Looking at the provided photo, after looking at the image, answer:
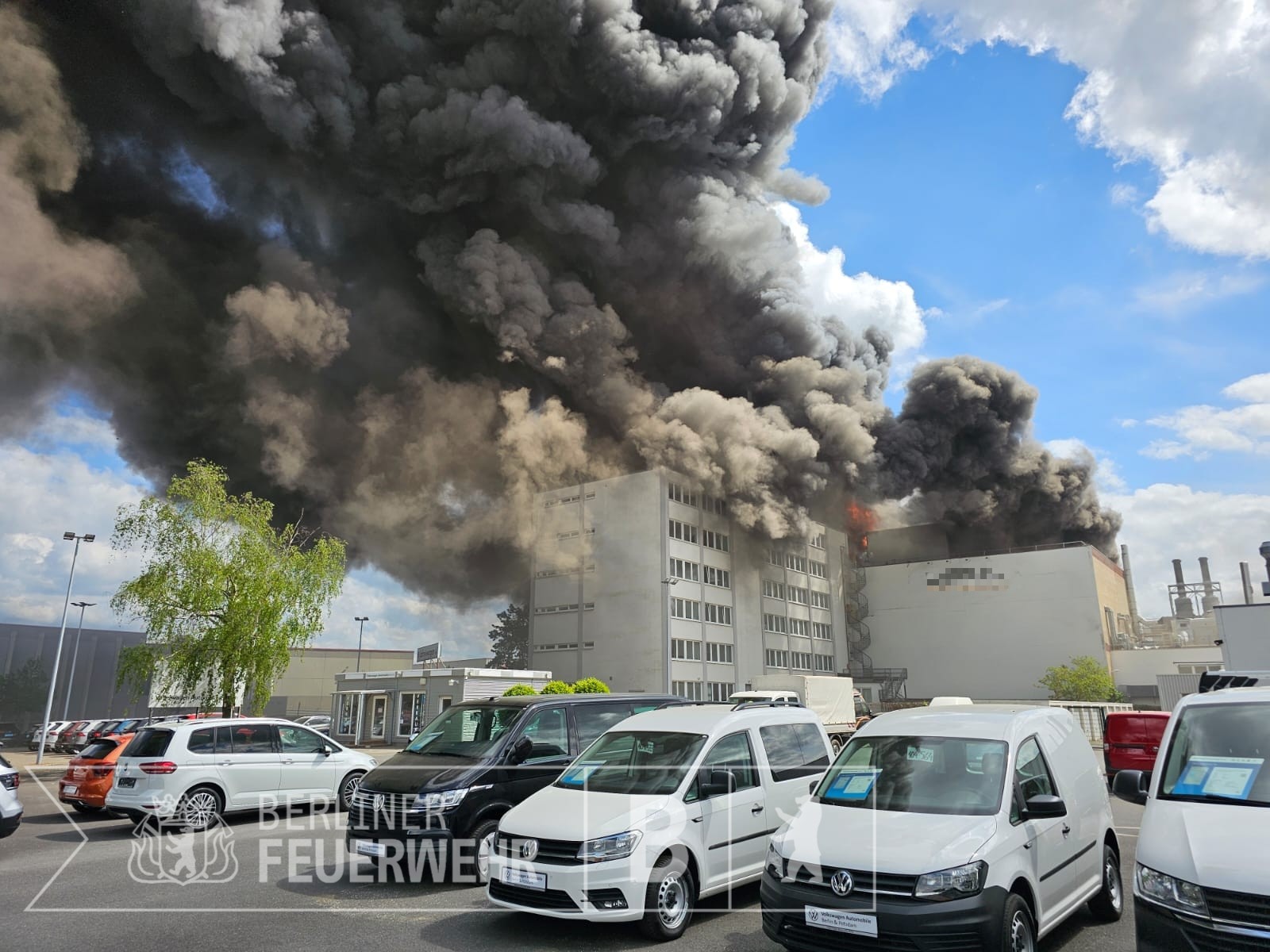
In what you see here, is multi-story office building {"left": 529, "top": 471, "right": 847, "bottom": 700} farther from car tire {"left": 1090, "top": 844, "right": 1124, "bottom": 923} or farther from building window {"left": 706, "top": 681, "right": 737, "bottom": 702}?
car tire {"left": 1090, "top": 844, "right": 1124, "bottom": 923}

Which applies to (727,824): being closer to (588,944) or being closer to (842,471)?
(588,944)

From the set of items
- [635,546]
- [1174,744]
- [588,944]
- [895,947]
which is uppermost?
[635,546]

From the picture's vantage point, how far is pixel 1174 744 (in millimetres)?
5176

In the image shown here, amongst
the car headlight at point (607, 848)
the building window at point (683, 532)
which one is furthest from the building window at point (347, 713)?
the car headlight at point (607, 848)

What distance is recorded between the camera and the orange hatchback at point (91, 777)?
13.0 metres

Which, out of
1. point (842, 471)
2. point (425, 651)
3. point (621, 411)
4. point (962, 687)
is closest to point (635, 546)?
point (621, 411)

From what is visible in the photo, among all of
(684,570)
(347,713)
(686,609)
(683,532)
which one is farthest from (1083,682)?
(347,713)

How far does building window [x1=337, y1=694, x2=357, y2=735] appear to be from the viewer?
3954cm

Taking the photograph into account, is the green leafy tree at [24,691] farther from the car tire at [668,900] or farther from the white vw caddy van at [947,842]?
the white vw caddy van at [947,842]

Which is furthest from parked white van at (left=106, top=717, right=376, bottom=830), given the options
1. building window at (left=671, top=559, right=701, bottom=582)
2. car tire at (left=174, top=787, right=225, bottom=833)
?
building window at (left=671, top=559, right=701, bottom=582)

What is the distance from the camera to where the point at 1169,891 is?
416 cm

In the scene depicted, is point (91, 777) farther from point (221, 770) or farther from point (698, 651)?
point (698, 651)

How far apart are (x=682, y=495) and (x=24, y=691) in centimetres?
6339

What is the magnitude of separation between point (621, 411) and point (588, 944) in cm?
4048
